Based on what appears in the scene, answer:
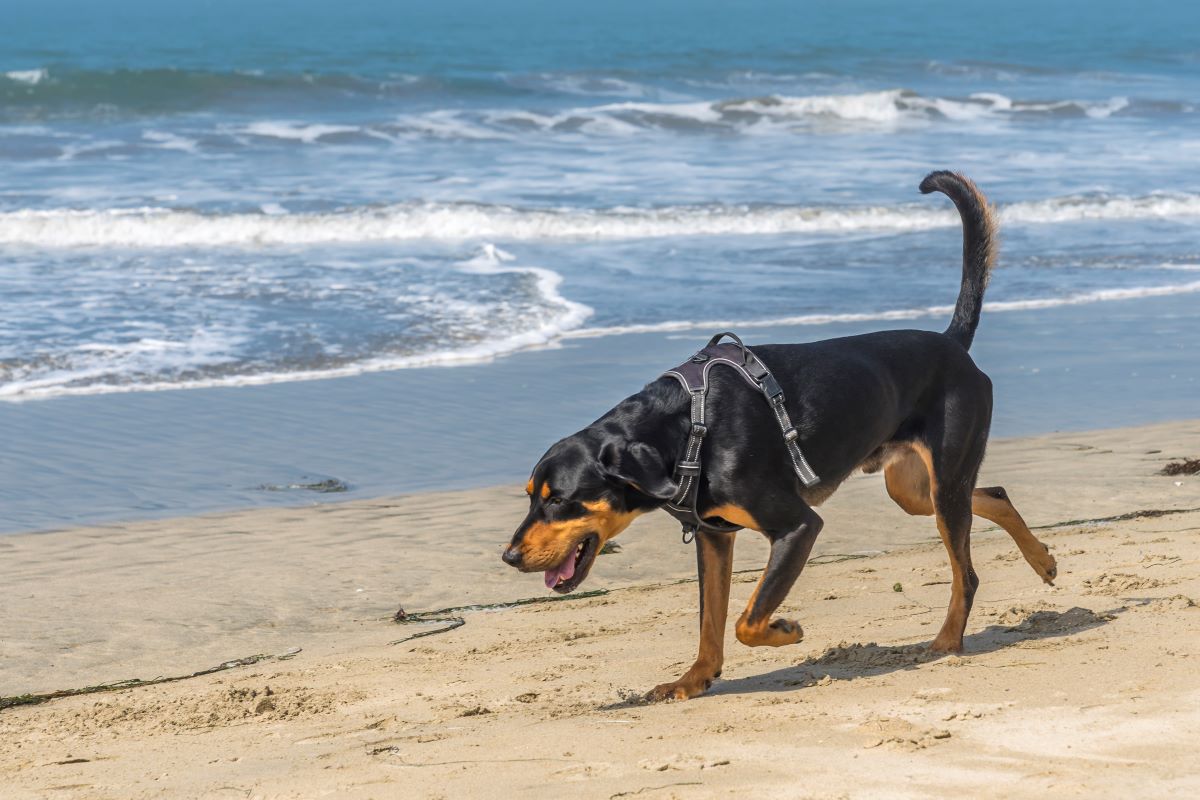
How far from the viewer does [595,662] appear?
16.5ft

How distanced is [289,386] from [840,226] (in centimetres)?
921

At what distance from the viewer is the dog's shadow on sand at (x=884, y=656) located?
4.55 meters

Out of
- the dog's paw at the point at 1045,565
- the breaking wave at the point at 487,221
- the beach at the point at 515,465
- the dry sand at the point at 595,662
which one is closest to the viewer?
the dry sand at the point at 595,662

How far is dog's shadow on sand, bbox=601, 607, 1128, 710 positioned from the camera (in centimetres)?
455

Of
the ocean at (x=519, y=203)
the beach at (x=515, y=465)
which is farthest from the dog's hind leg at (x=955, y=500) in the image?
the ocean at (x=519, y=203)

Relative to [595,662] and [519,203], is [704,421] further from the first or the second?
[519,203]

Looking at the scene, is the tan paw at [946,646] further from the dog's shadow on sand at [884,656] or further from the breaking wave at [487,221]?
the breaking wave at [487,221]

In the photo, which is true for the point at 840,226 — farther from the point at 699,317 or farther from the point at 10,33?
the point at 10,33

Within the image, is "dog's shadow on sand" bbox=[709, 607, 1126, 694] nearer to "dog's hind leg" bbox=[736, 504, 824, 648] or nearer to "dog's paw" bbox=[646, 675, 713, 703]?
"dog's paw" bbox=[646, 675, 713, 703]

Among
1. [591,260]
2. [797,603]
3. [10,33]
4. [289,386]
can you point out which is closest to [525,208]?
[591,260]

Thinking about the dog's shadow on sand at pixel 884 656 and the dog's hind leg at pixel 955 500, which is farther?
the dog's hind leg at pixel 955 500

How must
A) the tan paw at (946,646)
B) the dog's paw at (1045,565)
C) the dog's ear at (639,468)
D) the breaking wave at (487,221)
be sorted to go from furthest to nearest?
1. the breaking wave at (487,221)
2. the dog's paw at (1045,565)
3. the tan paw at (946,646)
4. the dog's ear at (639,468)

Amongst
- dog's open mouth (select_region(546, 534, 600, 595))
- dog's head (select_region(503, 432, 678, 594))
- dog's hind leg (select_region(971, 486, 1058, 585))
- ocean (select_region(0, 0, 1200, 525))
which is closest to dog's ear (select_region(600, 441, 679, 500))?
Answer: dog's head (select_region(503, 432, 678, 594))

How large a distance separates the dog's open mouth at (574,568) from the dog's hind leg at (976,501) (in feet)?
4.34
